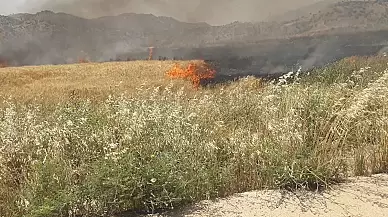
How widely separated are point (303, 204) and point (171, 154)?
122cm

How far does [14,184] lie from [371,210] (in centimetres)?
311

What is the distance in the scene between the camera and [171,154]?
164 inches

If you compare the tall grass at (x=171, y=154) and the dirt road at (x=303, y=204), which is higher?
the tall grass at (x=171, y=154)

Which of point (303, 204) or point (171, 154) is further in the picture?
point (171, 154)

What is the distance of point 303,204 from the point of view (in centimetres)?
406

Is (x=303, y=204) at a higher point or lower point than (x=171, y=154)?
lower

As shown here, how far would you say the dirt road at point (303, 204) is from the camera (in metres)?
3.87

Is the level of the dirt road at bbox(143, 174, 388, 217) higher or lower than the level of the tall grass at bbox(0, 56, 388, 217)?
lower

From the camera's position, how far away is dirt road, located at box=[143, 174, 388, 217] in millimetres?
3867

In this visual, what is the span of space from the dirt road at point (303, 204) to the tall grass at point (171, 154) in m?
0.16

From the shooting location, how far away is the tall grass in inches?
149

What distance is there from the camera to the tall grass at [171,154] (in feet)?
12.4

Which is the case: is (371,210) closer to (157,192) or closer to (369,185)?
(369,185)

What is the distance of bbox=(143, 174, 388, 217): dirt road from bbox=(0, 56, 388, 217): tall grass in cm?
Answer: 16
